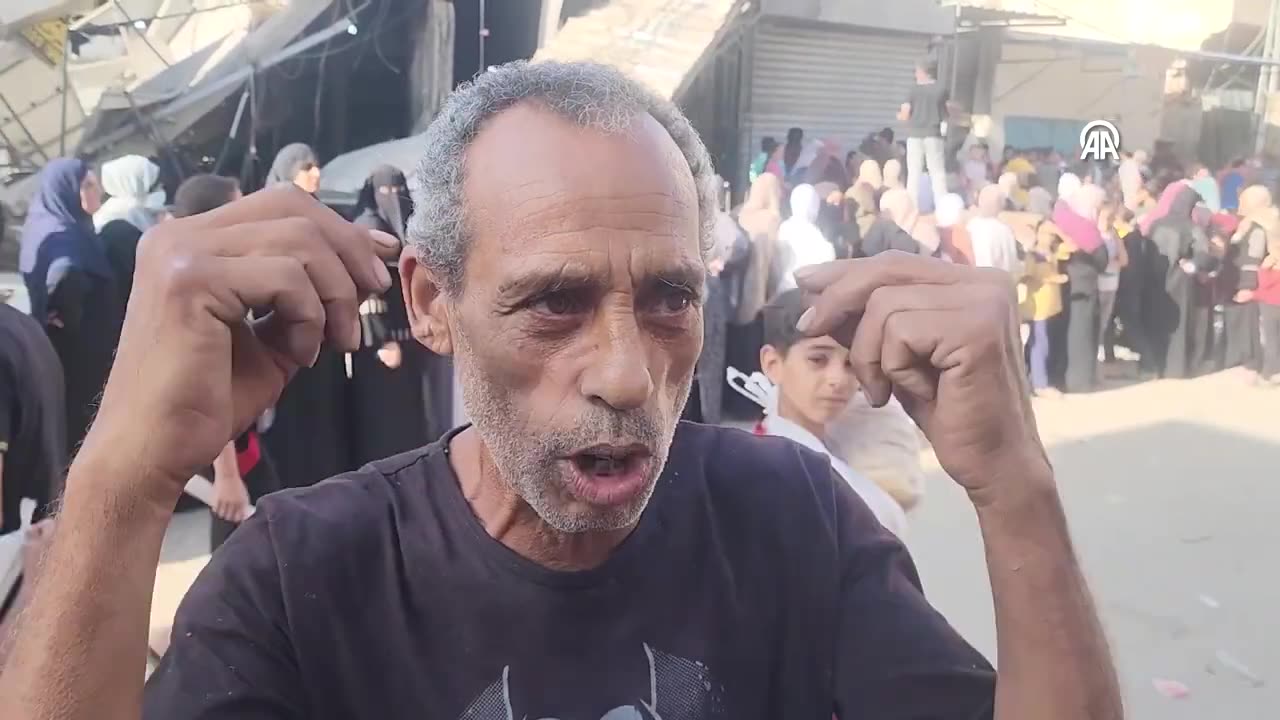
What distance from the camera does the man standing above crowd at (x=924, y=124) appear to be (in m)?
4.34

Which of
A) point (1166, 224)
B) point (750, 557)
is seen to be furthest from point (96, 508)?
point (1166, 224)

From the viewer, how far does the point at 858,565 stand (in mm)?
1418

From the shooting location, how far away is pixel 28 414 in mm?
3227

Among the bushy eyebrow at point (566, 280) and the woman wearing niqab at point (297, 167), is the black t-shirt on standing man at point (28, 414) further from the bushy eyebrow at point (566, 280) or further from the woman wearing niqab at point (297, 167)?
the bushy eyebrow at point (566, 280)

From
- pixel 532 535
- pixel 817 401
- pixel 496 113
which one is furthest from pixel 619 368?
pixel 817 401

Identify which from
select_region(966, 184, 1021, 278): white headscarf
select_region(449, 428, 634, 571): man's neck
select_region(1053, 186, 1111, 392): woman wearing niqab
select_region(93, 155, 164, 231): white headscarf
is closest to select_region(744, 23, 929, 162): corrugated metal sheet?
select_region(966, 184, 1021, 278): white headscarf

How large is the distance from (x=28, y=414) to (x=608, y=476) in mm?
2717

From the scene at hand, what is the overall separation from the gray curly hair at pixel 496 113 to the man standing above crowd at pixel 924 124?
321 cm

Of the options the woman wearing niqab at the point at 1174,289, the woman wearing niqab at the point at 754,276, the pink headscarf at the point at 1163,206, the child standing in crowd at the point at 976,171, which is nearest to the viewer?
the woman wearing niqab at the point at 754,276

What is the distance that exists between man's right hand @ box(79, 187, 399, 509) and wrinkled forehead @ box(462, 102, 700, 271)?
7.8 inches

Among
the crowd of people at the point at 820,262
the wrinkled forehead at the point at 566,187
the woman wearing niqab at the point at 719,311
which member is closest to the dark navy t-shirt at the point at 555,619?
the wrinkled forehead at the point at 566,187

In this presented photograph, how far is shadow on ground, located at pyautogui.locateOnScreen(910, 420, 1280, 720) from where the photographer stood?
12.6 feet

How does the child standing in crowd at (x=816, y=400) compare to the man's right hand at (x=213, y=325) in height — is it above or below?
below

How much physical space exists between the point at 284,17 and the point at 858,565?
3014 mm
